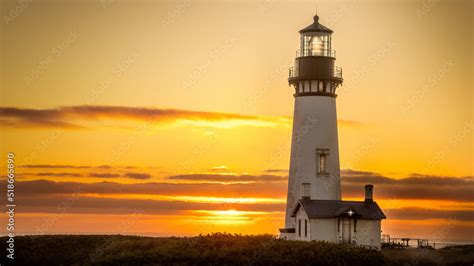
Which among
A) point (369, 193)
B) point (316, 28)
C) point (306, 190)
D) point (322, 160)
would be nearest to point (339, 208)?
point (369, 193)

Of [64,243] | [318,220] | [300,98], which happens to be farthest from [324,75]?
[64,243]

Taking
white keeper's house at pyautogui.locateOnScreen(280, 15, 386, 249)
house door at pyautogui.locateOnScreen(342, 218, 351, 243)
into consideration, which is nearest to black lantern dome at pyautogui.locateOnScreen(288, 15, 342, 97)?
white keeper's house at pyautogui.locateOnScreen(280, 15, 386, 249)

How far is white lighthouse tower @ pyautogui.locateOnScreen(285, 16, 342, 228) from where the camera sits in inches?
2259

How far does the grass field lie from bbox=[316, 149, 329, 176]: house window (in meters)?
4.79

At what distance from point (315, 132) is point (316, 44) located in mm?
5244

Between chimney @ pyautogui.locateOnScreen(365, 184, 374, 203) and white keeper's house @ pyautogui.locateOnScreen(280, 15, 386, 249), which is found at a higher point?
white keeper's house @ pyautogui.locateOnScreen(280, 15, 386, 249)

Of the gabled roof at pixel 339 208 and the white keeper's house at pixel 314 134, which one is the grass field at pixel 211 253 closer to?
the gabled roof at pixel 339 208

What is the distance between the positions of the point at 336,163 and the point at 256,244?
8.21 meters

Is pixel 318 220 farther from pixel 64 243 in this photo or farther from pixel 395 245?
pixel 64 243

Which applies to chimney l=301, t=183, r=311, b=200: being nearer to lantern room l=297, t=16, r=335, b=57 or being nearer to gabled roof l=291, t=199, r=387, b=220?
gabled roof l=291, t=199, r=387, b=220

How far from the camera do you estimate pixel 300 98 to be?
5781 cm

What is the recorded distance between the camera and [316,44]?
58.6 m

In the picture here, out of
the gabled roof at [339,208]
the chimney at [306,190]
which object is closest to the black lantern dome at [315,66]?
the chimney at [306,190]

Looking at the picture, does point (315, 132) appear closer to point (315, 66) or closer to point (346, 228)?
point (315, 66)
